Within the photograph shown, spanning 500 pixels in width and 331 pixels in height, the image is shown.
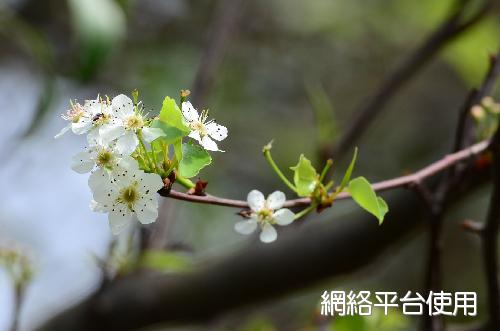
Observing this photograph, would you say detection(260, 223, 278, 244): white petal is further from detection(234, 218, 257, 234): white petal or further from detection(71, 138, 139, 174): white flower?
detection(71, 138, 139, 174): white flower

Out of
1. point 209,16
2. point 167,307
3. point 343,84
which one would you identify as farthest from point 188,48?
point 167,307

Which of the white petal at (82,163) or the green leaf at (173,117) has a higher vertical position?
the green leaf at (173,117)

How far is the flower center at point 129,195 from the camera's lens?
64 cm

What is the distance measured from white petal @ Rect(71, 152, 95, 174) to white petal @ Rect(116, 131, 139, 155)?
3cm

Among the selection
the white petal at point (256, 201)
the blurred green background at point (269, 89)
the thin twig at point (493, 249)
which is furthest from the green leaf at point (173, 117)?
the blurred green background at point (269, 89)

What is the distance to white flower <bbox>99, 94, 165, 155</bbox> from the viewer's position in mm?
623

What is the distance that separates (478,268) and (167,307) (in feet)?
4.67

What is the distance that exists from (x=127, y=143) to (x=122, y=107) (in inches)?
1.7

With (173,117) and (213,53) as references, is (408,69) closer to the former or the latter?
(213,53)

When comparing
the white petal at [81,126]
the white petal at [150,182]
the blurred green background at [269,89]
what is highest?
the blurred green background at [269,89]

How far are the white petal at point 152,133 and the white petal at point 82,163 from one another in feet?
0.18

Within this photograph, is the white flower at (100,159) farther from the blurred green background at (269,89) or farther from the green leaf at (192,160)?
the blurred green background at (269,89)

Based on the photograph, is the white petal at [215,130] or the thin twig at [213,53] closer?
the white petal at [215,130]

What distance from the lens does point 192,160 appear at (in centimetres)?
66
